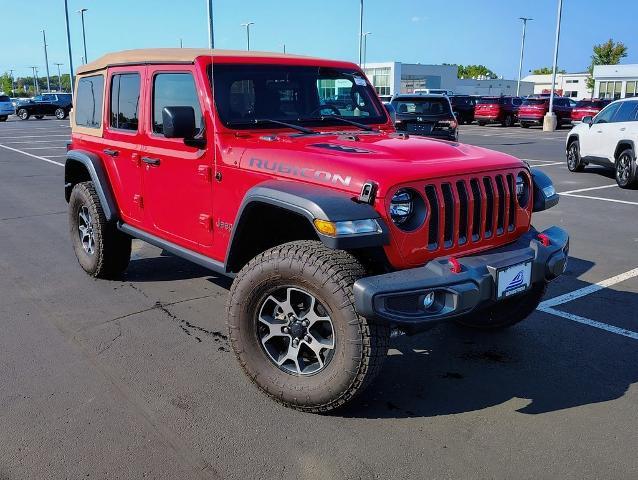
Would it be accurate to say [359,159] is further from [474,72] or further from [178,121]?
[474,72]

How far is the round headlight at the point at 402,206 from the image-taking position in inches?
123

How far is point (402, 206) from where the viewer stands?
3162 millimetres

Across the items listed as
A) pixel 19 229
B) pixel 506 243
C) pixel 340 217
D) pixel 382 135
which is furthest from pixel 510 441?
pixel 19 229

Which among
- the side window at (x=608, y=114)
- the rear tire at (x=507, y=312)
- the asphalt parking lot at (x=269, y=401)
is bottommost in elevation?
the asphalt parking lot at (x=269, y=401)

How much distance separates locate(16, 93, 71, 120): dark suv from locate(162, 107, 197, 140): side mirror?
38.3 m

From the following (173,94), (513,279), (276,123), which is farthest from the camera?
(173,94)

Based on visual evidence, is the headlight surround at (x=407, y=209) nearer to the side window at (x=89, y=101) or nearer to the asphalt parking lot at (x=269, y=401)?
the asphalt parking lot at (x=269, y=401)

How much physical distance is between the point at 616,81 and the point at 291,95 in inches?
2464

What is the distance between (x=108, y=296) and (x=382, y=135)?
2.69m

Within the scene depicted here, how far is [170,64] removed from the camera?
4301 millimetres

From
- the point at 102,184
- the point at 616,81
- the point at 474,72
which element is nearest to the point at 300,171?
the point at 102,184

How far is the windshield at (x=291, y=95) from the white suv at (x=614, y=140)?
8040 millimetres

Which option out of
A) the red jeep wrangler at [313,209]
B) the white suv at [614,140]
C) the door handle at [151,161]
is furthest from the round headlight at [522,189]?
the white suv at [614,140]

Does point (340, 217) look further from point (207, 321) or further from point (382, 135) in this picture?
point (207, 321)
